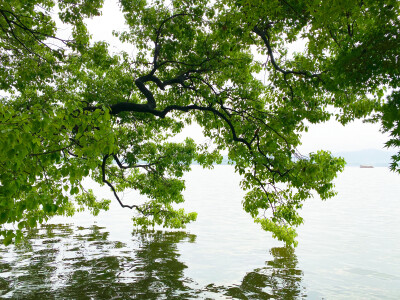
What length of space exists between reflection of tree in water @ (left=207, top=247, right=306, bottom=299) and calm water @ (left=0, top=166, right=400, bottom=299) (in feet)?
0.13

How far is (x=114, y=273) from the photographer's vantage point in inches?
513

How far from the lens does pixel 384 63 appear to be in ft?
17.1

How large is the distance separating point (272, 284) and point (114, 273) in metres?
6.72

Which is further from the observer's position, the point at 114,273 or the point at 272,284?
the point at 114,273

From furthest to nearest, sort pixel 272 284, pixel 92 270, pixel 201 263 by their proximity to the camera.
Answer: pixel 201 263
pixel 92 270
pixel 272 284

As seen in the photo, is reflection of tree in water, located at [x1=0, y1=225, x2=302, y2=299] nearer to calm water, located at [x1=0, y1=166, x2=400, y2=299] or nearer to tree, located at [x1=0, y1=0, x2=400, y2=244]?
calm water, located at [x1=0, y1=166, x2=400, y2=299]

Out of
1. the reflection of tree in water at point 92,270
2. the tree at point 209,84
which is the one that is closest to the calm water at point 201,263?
the reflection of tree in water at point 92,270

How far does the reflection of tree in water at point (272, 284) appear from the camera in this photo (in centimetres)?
1118

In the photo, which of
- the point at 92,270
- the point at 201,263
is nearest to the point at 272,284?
the point at 201,263

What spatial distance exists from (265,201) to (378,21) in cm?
774

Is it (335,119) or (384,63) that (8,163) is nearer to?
(384,63)

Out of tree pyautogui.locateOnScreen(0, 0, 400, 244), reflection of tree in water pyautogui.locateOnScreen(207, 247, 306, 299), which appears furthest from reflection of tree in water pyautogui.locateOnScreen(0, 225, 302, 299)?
tree pyautogui.locateOnScreen(0, 0, 400, 244)

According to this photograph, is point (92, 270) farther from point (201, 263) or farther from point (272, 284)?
point (272, 284)

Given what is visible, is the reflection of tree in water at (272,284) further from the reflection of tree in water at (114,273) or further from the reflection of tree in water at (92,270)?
the reflection of tree in water at (92,270)
